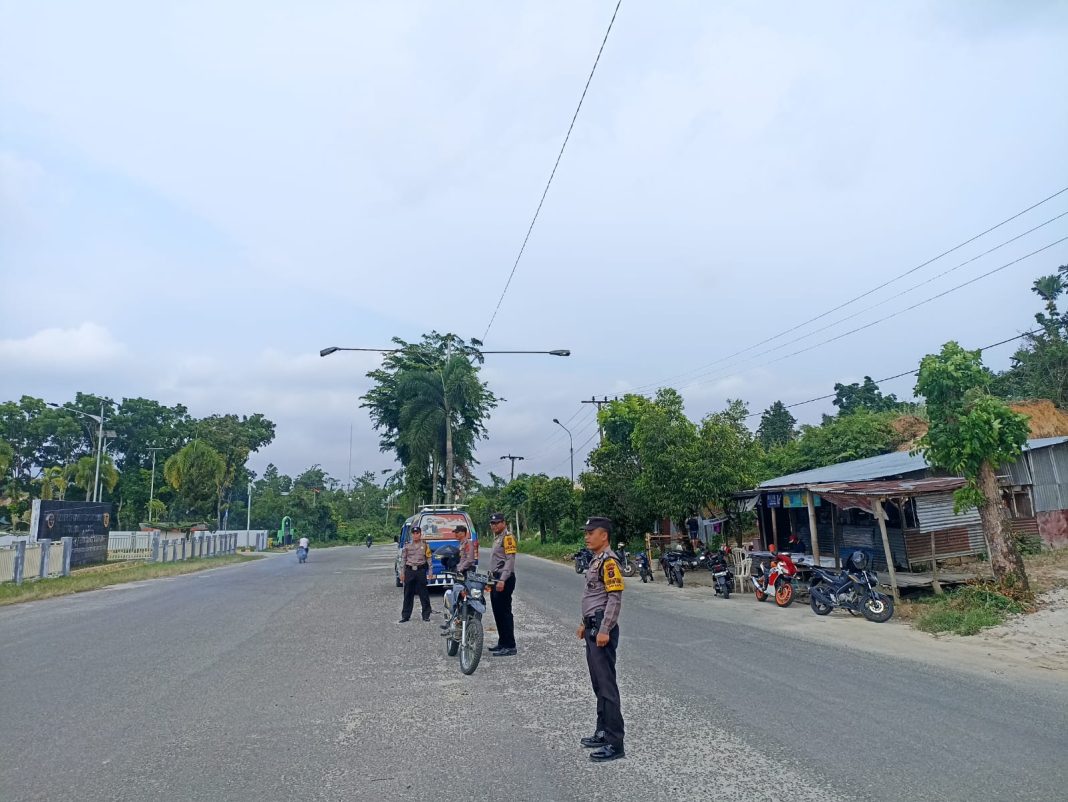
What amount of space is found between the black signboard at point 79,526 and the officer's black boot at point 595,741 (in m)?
28.2

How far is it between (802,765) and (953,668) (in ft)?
15.2

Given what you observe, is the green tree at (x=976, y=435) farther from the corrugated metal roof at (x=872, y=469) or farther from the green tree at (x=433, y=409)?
the green tree at (x=433, y=409)

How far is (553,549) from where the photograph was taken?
4056cm

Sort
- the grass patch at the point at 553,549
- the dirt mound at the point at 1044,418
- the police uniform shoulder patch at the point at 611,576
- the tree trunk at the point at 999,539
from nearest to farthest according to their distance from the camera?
the police uniform shoulder patch at the point at 611,576 → the tree trunk at the point at 999,539 → the dirt mound at the point at 1044,418 → the grass patch at the point at 553,549

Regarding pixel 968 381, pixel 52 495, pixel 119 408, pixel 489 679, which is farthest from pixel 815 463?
pixel 119 408

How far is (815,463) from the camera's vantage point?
29.9m

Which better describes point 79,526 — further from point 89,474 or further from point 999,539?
point 999,539

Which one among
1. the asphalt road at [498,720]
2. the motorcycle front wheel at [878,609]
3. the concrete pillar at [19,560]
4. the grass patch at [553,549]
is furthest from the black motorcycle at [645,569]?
the concrete pillar at [19,560]

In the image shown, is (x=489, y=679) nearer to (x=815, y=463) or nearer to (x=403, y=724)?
(x=403, y=724)

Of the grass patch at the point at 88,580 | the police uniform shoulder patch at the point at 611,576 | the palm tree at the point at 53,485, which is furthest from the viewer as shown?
the palm tree at the point at 53,485

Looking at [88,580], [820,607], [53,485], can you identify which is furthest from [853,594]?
[53,485]

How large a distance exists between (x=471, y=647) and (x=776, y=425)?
55902mm

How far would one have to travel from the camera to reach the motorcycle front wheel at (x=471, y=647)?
25.3ft

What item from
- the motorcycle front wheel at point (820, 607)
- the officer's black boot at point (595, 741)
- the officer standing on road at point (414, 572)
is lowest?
the motorcycle front wheel at point (820, 607)
